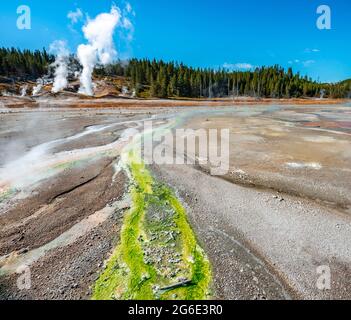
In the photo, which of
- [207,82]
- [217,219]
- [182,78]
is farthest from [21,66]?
[217,219]

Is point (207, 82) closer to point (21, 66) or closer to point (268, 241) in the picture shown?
point (21, 66)

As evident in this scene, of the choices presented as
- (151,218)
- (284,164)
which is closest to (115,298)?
(151,218)

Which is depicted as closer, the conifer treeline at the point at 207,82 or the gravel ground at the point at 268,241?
the gravel ground at the point at 268,241

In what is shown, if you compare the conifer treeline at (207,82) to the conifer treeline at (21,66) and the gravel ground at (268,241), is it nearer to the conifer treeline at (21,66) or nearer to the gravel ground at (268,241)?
the conifer treeline at (21,66)

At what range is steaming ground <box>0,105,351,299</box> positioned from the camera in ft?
20.6

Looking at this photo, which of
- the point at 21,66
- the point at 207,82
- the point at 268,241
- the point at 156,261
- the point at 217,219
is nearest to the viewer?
the point at 156,261

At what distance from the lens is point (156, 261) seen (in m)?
6.99

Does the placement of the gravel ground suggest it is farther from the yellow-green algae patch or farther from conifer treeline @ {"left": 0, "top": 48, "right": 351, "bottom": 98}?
conifer treeline @ {"left": 0, "top": 48, "right": 351, "bottom": 98}

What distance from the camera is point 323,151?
17344mm

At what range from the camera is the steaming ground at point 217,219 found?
6.29 metres

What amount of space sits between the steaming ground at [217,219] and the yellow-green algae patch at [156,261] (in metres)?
0.33

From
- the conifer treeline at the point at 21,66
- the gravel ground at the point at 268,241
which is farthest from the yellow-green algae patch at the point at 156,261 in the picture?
the conifer treeline at the point at 21,66

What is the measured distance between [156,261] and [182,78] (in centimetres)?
10039

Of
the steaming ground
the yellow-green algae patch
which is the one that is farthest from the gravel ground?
the yellow-green algae patch
